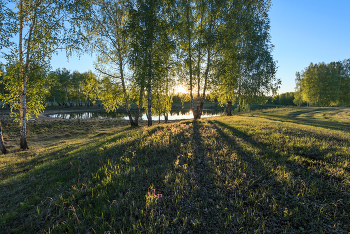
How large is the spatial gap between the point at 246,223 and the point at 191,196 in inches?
61.2

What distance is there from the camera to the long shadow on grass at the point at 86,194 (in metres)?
3.71

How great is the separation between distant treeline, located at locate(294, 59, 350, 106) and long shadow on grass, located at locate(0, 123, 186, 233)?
71.1 m

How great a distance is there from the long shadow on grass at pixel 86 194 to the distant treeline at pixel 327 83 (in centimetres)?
7111

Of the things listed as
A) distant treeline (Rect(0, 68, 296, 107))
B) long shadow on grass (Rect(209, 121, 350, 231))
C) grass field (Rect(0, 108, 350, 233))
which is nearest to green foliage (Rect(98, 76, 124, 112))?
distant treeline (Rect(0, 68, 296, 107))

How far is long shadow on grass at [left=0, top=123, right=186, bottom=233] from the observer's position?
12.2ft

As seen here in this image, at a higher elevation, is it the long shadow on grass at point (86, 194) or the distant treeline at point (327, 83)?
the distant treeline at point (327, 83)

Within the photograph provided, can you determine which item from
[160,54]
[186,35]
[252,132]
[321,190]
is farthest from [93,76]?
[321,190]

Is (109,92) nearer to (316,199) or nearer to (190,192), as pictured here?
(190,192)

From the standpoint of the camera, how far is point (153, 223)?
11.6ft

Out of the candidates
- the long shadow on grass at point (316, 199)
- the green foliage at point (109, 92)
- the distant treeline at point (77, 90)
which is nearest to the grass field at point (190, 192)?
the long shadow on grass at point (316, 199)

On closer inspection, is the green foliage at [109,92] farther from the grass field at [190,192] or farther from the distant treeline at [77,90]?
the grass field at [190,192]

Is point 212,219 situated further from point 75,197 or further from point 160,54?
point 160,54

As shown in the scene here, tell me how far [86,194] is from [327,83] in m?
77.0

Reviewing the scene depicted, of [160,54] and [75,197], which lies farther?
[160,54]
